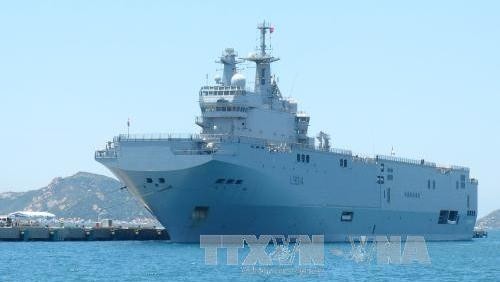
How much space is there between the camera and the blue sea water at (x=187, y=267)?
57469 mm

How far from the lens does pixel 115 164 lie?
75.6 meters

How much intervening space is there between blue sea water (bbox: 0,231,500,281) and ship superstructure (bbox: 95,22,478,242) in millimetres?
2781

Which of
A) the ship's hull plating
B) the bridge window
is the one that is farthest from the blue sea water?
the bridge window

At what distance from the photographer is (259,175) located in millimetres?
75188

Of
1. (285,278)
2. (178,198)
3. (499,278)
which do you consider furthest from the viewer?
(178,198)

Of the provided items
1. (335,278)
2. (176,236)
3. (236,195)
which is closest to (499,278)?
(335,278)

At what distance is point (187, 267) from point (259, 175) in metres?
14.7

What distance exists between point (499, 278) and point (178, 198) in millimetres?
22752

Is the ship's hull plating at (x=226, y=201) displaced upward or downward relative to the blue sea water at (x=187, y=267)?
upward

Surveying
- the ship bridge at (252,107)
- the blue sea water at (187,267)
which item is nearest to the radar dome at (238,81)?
the ship bridge at (252,107)

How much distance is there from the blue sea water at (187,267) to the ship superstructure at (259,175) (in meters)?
2.78

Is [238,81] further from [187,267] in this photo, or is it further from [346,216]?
[187,267]

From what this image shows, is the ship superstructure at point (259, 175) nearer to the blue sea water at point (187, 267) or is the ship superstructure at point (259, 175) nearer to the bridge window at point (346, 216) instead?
the bridge window at point (346, 216)

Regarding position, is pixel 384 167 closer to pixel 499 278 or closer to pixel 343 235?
pixel 343 235
